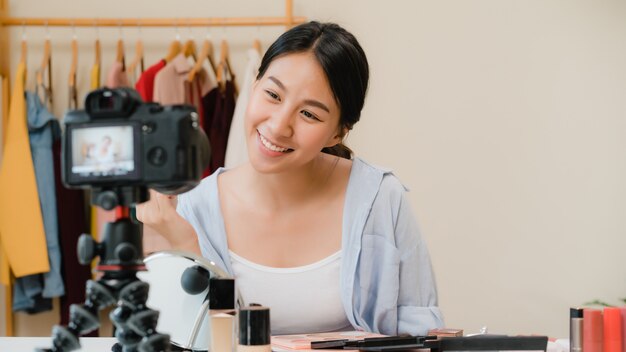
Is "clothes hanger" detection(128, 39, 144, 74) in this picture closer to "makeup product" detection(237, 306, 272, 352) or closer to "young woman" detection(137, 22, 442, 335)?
"young woman" detection(137, 22, 442, 335)

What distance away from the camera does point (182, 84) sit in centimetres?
291

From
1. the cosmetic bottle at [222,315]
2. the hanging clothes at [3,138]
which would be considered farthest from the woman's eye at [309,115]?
the hanging clothes at [3,138]

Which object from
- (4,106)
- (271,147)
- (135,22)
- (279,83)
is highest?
(135,22)

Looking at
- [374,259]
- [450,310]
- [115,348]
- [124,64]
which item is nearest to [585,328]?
[374,259]

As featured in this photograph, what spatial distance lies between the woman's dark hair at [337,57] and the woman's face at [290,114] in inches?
0.7

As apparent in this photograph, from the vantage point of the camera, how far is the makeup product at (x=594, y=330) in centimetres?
122

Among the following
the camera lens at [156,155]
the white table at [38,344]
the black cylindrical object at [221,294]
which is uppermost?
the camera lens at [156,155]

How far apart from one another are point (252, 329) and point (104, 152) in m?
0.34

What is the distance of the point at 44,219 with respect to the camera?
2885 mm

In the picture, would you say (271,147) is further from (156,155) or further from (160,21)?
(160,21)

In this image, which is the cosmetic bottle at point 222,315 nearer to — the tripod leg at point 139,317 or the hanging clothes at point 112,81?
the tripod leg at point 139,317

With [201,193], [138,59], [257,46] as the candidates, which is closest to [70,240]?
[138,59]

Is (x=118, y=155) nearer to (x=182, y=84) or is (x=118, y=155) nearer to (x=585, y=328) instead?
(x=585, y=328)

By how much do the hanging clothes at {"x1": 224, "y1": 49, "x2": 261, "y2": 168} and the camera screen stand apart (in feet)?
6.09
